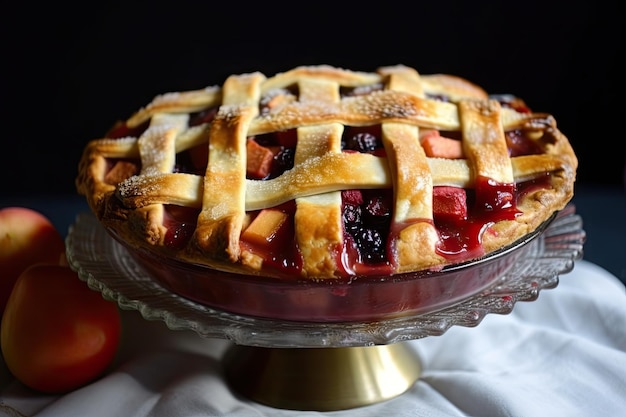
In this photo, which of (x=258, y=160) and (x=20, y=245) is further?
(x=20, y=245)

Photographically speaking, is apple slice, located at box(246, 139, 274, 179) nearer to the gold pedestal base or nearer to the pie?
the pie

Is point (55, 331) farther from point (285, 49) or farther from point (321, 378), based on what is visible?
point (285, 49)

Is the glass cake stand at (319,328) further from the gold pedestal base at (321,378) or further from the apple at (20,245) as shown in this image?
the apple at (20,245)

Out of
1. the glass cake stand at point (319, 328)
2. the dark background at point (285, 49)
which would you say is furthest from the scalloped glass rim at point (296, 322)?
the dark background at point (285, 49)

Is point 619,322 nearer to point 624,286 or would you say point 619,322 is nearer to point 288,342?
point 624,286

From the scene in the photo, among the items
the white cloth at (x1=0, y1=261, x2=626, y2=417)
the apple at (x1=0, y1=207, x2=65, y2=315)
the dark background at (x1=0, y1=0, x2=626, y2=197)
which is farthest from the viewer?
the dark background at (x1=0, y1=0, x2=626, y2=197)

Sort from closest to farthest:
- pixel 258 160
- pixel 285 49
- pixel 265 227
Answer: pixel 265 227, pixel 258 160, pixel 285 49

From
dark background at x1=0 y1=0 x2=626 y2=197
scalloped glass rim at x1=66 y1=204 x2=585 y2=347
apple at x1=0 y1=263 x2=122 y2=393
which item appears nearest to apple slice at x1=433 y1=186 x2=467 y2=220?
scalloped glass rim at x1=66 y1=204 x2=585 y2=347

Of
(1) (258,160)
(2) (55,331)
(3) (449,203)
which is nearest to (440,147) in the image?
(3) (449,203)
